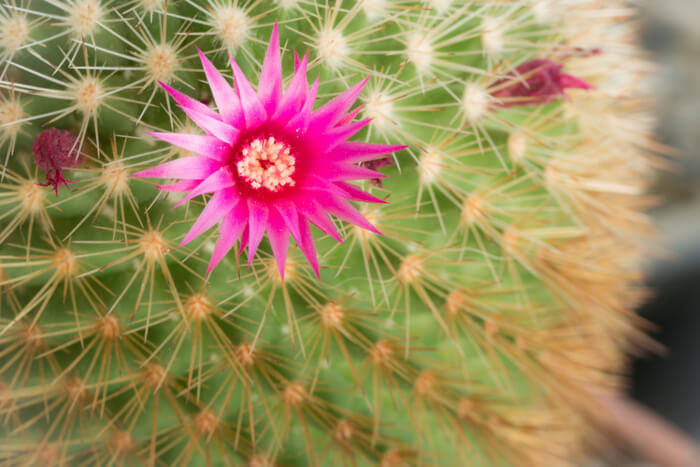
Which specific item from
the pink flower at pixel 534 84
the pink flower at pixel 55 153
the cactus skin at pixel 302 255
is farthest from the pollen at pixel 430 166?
the pink flower at pixel 55 153

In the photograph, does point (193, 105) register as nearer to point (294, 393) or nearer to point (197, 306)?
point (197, 306)

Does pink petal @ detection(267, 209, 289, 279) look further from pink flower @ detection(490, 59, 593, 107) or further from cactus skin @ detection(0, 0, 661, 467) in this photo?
pink flower @ detection(490, 59, 593, 107)

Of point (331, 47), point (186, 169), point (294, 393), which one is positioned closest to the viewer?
point (186, 169)

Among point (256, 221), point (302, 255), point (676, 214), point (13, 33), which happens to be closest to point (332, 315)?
point (302, 255)

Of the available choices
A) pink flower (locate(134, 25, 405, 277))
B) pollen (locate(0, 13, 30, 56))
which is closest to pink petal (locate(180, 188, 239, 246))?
pink flower (locate(134, 25, 405, 277))

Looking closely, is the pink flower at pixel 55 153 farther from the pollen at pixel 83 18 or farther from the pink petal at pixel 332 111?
the pink petal at pixel 332 111

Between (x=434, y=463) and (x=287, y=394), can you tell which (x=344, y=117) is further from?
(x=434, y=463)

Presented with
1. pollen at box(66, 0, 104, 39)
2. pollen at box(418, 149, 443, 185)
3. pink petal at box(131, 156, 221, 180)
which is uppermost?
pollen at box(66, 0, 104, 39)
